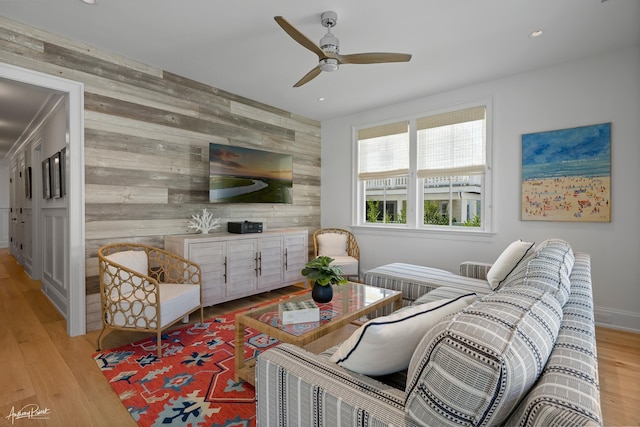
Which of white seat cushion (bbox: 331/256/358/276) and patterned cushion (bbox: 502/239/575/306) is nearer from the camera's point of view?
patterned cushion (bbox: 502/239/575/306)

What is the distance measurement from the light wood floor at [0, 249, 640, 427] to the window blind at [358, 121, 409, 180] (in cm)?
284

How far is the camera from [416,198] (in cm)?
430

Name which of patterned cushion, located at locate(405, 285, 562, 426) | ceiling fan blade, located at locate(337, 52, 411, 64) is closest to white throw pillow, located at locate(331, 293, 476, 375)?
patterned cushion, located at locate(405, 285, 562, 426)

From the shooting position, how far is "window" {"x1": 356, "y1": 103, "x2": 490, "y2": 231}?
385 cm

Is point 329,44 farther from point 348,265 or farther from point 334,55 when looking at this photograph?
point 348,265

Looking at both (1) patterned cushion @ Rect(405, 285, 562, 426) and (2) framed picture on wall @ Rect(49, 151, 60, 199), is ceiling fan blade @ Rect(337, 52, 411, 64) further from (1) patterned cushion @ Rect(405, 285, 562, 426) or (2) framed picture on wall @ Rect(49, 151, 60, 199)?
(2) framed picture on wall @ Rect(49, 151, 60, 199)

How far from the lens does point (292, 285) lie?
4633 mm

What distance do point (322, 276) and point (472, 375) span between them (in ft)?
5.09

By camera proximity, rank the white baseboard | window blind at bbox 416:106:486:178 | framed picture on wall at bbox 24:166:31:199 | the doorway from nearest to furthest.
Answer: the doorway < the white baseboard < window blind at bbox 416:106:486:178 < framed picture on wall at bbox 24:166:31:199

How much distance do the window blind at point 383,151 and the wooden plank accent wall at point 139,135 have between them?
156 cm

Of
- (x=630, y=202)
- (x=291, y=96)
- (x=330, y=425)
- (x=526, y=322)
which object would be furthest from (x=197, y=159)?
(x=630, y=202)

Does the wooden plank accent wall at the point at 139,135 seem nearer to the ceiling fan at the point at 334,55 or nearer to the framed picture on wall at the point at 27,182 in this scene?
the ceiling fan at the point at 334,55

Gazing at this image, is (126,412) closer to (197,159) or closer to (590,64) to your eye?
(197,159)

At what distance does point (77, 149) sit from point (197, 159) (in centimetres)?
117
